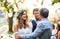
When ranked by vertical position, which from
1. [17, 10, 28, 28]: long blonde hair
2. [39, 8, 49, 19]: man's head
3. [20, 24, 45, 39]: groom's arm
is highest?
[39, 8, 49, 19]: man's head

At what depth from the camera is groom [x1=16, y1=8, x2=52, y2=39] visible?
2121mm

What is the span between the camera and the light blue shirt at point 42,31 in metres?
2.12

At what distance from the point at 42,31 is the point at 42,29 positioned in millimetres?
27

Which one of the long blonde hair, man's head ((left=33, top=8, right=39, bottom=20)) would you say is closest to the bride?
the long blonde hair

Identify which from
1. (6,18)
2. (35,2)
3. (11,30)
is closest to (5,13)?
(6,18)

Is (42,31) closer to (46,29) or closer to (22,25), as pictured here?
(46,29)

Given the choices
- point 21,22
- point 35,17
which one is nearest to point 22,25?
point 21,22

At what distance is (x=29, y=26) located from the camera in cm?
224

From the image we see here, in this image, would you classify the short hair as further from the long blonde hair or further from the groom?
the long blonde hair

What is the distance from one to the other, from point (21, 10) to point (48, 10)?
311mm

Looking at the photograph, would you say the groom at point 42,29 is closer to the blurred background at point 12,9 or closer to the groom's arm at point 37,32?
the groom's arm at point 37,32

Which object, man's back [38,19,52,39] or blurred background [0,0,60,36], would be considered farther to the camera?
blurred background [0,0,60,36]

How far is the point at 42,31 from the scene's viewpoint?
2127 millimetres

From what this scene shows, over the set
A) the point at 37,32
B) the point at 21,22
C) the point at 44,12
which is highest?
the point at 44,12
